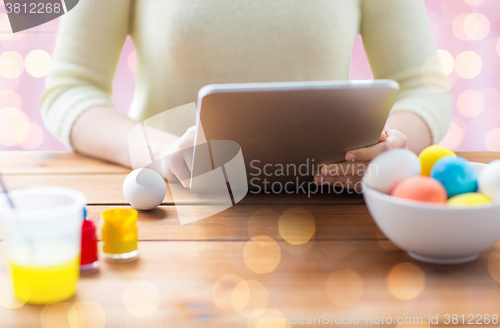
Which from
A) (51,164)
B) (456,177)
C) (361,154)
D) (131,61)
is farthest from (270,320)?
(131,61)

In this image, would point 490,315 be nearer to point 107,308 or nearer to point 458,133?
point 107,308

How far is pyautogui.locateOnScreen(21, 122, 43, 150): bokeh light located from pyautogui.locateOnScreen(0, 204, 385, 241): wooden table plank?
1.73m

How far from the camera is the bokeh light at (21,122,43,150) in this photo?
210 centimetres

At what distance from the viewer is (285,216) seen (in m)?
0.62

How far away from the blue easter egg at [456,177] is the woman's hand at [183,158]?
415 mm

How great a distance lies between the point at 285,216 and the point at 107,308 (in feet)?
1.05

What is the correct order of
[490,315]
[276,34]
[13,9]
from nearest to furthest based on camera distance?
[490,315] < [276,34] < [13,9]

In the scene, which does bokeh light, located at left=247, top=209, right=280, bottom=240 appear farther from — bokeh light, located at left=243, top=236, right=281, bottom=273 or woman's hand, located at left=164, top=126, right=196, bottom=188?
woman's hand, located at left=164, top=126, right=196, bottom=188

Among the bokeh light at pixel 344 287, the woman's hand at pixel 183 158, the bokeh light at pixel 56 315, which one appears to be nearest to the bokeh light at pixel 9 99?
the woman's hand at pixel 183 158

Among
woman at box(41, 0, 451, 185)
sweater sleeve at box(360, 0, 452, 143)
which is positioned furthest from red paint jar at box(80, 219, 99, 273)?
sweater sleeve at box(360, 0, 452, 143)

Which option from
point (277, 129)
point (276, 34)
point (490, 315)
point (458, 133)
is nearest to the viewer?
point (490, 315)

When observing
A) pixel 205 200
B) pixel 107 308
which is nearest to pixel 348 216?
pixel 205 200

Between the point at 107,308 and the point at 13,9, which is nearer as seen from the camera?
the point at 107,308

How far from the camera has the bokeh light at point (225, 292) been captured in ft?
1.22
